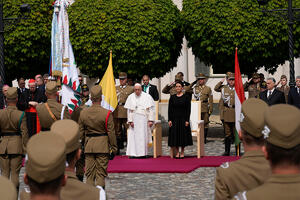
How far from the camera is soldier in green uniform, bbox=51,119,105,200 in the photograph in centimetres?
339

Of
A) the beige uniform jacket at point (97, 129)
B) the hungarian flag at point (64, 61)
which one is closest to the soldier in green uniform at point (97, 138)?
the beige uniform jacket at point (97, 129)

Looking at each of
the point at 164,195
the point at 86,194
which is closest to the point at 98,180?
the point at 164,195

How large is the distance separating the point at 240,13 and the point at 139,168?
636 centimetres

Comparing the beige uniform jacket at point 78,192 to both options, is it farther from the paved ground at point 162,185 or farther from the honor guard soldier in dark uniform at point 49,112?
the paved ground at point 162,185

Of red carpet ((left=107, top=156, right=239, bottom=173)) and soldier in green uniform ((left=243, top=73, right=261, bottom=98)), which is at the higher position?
soldier in green uniform ((left=243, top=73, right=261, bottom=98))

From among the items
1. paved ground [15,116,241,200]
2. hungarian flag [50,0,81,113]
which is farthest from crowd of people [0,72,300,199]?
paved ground [15,116,241,200]

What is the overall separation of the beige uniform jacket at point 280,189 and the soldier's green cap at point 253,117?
2.76 feet

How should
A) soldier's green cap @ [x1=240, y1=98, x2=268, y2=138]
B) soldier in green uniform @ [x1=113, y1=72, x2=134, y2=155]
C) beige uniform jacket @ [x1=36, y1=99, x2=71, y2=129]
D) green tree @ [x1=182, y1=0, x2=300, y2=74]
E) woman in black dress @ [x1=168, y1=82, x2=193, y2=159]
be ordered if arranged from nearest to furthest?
soldier's green cap @ [x1=240, y1=98, x2=268, y2=138] < beige uniform jacket @ [x1=36, y1=99, x2=71, y2=129] < woman in black dress @ [x1=168, y1=82, x2=193, y2=159] < soldier in green uniform @ [x1=113, y1=72, x2=134, y2=155] < green tree @ [x1=182, y1=0, x2=300, y2=74]

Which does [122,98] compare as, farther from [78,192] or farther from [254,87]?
[78,192]

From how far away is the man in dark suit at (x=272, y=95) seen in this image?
12891mm

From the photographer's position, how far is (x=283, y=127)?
2668 mm

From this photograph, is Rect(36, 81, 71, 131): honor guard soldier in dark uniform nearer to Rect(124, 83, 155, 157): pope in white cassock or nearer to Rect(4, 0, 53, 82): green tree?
Rect(124, 83, 155, 157): pope in white cassock

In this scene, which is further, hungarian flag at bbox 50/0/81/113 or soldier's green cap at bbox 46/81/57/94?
hungarian flag at bbox 50/0/81/113

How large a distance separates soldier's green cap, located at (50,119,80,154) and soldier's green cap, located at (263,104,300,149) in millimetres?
1360
